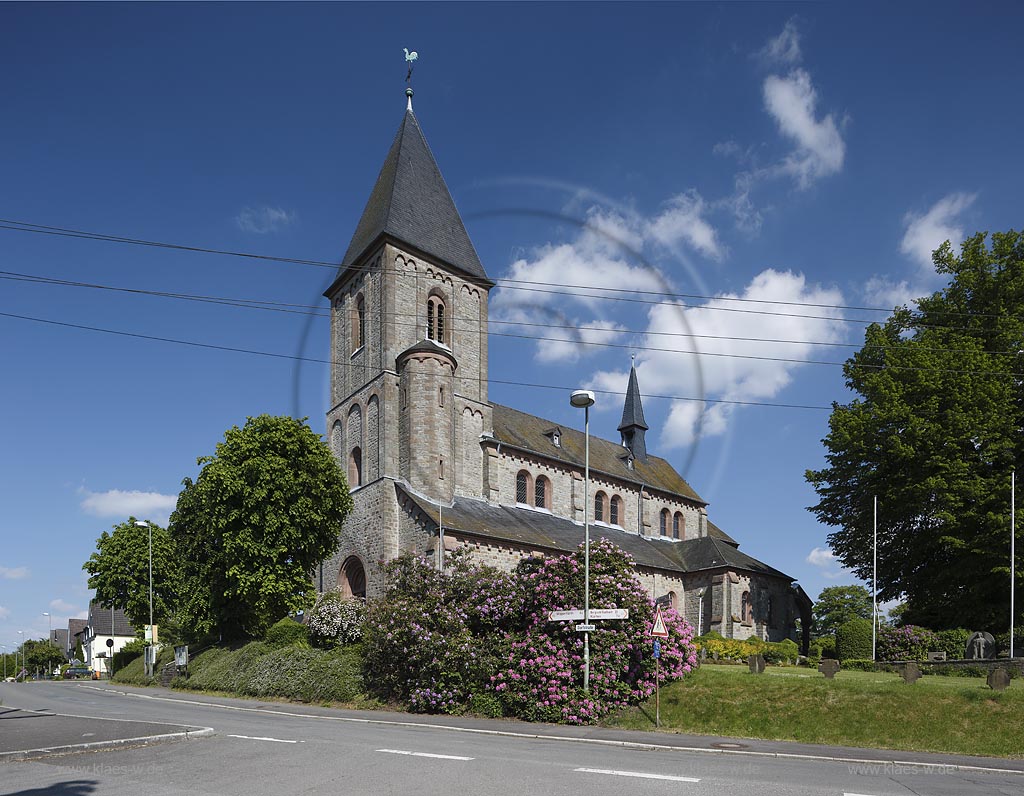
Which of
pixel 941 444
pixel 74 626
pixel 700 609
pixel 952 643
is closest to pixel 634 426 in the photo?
pixel 700 609

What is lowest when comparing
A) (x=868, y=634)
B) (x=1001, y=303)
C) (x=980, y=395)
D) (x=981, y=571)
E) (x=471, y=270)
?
(x=868, y=634)

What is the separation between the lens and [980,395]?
34781 mm

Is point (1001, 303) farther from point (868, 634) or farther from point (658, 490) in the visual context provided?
point (658, 490)

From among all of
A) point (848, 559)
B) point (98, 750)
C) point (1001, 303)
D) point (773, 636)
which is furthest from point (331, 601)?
point (1001, 303)

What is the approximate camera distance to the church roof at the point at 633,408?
64125 mm

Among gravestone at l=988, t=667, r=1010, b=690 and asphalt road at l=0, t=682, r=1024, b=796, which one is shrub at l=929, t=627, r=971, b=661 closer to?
gravestone at l=988, t=667, r=1010, b=690

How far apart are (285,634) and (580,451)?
84.6 ft

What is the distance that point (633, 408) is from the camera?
6425 cm

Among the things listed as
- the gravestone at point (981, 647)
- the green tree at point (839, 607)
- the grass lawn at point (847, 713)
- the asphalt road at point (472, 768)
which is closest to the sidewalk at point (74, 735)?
the asphalt road at point (472, 768)

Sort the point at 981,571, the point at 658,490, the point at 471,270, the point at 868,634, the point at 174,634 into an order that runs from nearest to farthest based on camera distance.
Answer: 1. the point at 868,634
2. the point at 981,571
3. the point at 471,270
4. the point at 174,634
5. the point at 658,490

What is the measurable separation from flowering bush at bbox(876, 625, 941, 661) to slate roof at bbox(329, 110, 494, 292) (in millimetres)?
29296

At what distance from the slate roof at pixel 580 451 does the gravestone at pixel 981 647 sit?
25.1 metres

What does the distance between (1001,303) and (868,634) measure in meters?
17.2

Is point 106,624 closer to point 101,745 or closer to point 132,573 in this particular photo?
point 132,573
